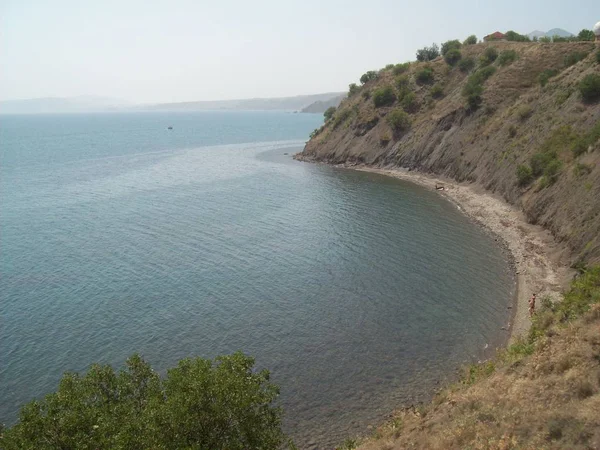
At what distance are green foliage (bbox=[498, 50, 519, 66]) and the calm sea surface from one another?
1414 inches

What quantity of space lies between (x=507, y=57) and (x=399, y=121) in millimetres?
23480

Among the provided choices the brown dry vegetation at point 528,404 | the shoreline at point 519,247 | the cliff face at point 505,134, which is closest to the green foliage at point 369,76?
the cliff face at point 505,134

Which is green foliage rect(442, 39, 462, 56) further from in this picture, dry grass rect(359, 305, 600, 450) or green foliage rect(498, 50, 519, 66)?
dry grass rect(359, 305, 600, 450)

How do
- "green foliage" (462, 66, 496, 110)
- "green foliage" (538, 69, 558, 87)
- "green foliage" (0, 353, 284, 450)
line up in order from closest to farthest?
"green foliage" (0, 353, 284, 450), "green foliage" (538, 69, 558, 87), "green foliage" (462, 66, 496, 110)

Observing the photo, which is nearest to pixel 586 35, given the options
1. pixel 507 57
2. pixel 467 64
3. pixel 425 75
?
pixel 507 57

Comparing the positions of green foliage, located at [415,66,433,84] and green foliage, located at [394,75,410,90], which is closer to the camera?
green foliage, located at [415,66,433,84]

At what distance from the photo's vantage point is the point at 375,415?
25922 mm

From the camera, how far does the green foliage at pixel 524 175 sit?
58.2m

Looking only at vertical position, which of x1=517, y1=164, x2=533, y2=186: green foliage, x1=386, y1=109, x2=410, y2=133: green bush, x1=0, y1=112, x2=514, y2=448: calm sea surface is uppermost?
x1=386, y1=109, x2=410, y2=133: green bush

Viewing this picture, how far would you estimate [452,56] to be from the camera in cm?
A: 10725

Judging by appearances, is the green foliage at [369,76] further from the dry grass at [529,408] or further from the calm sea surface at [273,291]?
the dry grass at [529,408]

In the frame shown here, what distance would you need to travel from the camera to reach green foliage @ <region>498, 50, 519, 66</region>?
8964 centimetres

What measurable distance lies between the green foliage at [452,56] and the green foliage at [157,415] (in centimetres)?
10566

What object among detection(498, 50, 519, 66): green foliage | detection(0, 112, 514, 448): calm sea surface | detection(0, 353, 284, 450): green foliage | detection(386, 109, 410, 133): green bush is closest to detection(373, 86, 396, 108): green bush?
detection(386, 109, 410, 133): green bush
